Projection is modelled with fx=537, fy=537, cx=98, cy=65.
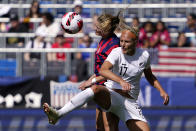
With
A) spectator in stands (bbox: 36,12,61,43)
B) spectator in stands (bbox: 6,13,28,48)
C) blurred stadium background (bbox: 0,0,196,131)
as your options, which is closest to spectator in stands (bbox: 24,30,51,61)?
blurred stadium background (bbox: 0,0,196,131)

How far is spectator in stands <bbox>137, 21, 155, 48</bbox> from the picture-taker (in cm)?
1253

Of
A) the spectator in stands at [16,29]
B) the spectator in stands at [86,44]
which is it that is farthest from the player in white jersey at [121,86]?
the spectator in stands at [16,29]

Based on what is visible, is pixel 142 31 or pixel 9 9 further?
pixel 9 9

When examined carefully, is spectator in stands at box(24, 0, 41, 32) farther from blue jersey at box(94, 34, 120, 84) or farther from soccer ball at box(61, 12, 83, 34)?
blue jersey at box(94, 34, 120, 84)

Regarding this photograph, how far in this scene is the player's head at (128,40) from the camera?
6457 mm

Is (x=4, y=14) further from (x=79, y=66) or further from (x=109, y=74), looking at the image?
(x=109, y=74)

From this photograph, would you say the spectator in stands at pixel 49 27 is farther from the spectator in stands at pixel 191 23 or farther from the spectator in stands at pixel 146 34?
the spectator in stands at pixel 191 23

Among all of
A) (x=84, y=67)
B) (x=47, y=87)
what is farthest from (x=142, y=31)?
(x=47, y=87)

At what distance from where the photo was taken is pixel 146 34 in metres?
12.8

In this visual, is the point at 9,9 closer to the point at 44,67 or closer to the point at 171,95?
the point at 44,67

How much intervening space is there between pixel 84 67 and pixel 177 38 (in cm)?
248

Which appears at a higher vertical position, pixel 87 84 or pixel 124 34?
pixel 124 34

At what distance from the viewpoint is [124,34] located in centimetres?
649

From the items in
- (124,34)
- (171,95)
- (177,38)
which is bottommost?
(171,95)
